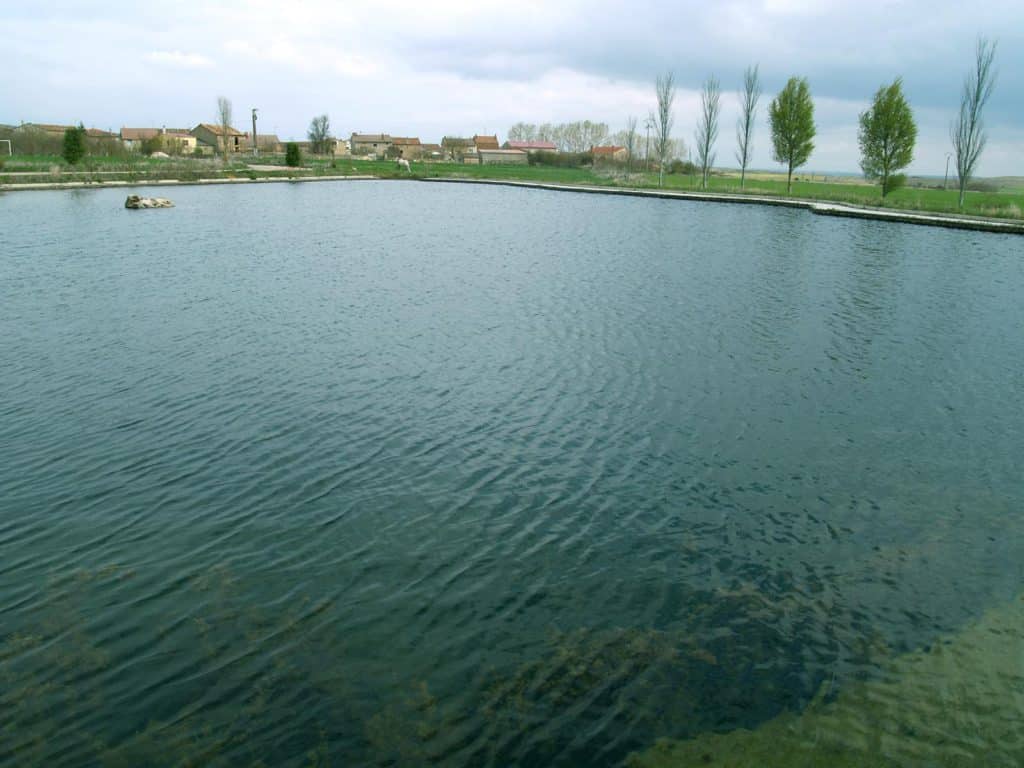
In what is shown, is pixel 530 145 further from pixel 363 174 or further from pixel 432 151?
pixel 363 174

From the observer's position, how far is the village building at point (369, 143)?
150 metres

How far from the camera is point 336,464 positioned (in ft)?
29.8

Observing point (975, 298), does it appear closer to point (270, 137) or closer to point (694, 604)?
point (694, 604)

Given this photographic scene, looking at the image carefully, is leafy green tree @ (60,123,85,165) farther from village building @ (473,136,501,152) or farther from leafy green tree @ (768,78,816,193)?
village building @ (473,136,501,152)

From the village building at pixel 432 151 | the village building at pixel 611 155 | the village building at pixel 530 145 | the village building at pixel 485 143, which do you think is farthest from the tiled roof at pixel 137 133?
the village building at pixel 611 155

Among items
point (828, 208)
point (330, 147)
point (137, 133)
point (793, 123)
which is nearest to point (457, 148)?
point (330, 147)

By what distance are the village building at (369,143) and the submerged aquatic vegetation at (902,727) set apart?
153 meters

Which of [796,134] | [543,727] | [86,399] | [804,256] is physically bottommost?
[543,727]

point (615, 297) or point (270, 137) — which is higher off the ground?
point (270, 137)

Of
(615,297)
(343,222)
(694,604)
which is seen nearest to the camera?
(694,604)

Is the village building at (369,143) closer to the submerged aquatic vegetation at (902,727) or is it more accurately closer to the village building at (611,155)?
the village building at (611,155)

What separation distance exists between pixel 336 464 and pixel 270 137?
160 m

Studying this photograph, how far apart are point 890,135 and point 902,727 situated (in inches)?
2330

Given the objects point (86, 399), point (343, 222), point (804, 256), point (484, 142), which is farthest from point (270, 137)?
point (86, 399)
